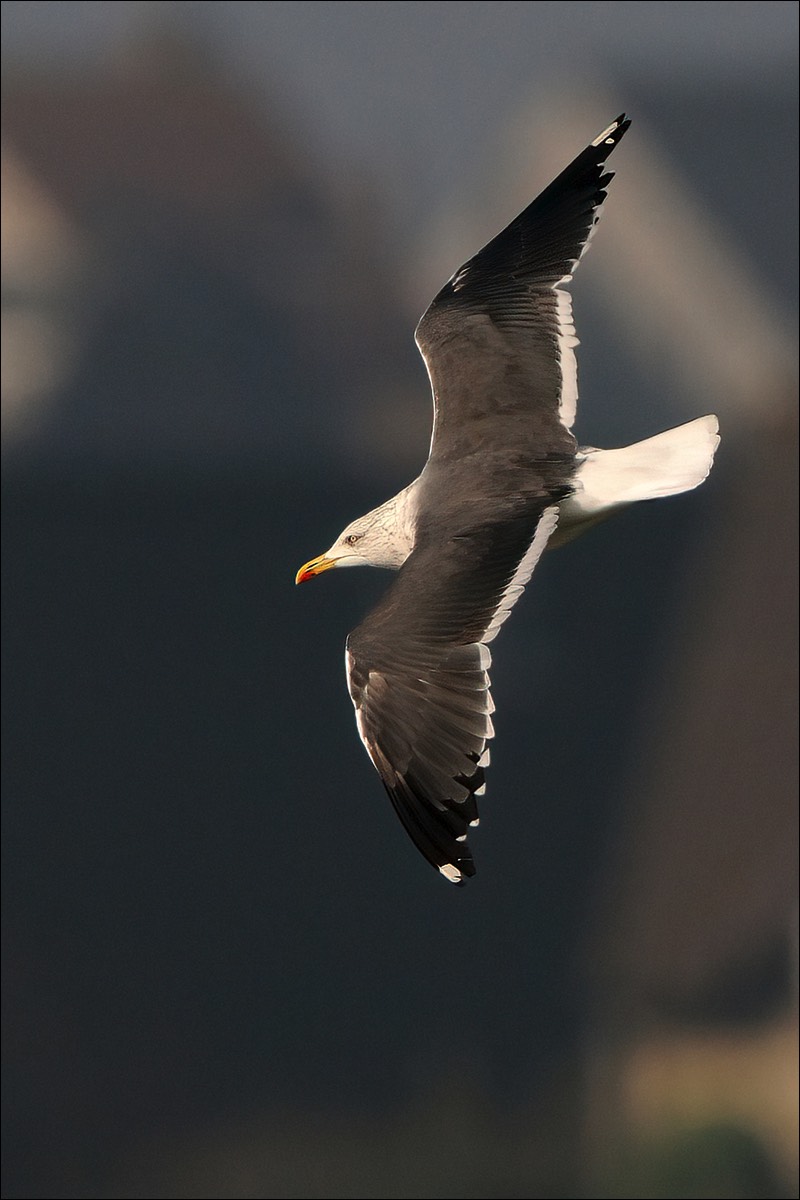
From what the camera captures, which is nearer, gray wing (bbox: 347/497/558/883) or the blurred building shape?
gray wing (bbox: 347/497/558/883)

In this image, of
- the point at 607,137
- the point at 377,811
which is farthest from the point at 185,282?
the point at 607,137

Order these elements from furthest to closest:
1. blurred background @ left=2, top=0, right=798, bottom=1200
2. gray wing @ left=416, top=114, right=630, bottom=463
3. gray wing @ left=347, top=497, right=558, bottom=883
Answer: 1. blurred background @ left=2, top=0, right=798, bottom=1200
2. gray wing @ left=416, top=114, right=630, bottom=463
3. gray wing @ left=347, top=497, right=558, bottom=883

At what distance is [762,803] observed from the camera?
104ft

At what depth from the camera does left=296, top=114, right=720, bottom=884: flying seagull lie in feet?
14.4

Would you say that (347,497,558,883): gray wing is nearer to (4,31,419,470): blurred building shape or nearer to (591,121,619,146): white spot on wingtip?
(591,121,619,146): white spot on wingtip

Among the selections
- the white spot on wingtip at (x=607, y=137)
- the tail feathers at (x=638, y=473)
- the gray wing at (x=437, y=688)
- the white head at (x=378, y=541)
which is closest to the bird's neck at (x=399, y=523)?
the white head at (x=378, y=541)

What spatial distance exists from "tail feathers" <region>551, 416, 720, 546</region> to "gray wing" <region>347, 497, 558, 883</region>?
0.31m

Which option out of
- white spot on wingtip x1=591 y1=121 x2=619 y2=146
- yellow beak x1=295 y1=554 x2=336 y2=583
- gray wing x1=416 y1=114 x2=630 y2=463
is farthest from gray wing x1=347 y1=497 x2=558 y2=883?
white spot on wingtip x1=591 y1=121 x2=619 y2=146

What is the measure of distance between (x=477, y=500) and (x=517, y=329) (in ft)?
2.29

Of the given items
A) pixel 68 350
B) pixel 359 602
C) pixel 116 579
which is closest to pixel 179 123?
pixel 68 350

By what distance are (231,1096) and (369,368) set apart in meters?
13.8

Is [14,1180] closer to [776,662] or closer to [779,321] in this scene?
[776,662]

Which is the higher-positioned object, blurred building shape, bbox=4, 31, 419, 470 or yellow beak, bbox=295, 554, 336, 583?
blurred building shape, bbox=4, 31, 419, 470

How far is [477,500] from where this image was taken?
15.8ft
